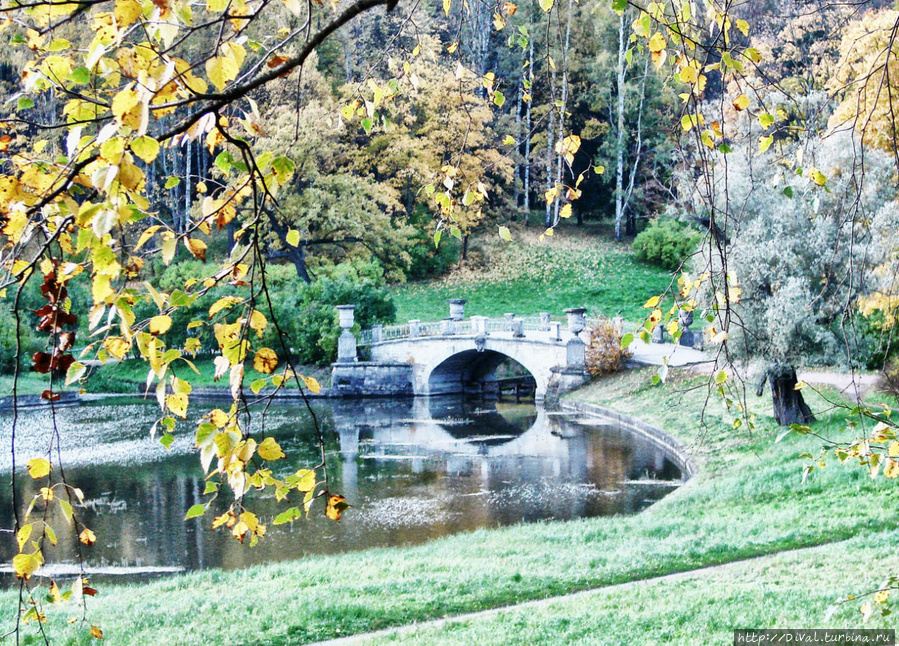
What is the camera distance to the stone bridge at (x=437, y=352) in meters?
30.1

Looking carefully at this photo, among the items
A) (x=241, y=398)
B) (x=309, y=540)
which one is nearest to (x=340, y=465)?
(x=309, y=540)

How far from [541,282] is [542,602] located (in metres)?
33.2

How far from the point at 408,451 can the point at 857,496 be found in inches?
458

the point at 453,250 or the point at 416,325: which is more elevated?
the point at 453,250

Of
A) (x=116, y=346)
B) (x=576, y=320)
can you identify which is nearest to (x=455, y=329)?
(x=576, y=320)

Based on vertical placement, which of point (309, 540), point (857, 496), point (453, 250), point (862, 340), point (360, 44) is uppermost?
point (360, 44)

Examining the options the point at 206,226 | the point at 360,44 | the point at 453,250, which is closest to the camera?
the point at 206,226

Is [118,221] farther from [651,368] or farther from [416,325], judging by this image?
[416,325]

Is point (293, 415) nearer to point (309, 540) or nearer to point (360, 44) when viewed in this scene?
point (309, 540)

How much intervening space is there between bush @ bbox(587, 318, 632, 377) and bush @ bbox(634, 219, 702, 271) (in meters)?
12.4

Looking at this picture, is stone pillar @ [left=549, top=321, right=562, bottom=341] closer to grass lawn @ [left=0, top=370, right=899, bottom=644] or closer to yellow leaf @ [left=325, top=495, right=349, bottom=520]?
grass lawn @ [left=0, top=370, right=899, bottom=644]

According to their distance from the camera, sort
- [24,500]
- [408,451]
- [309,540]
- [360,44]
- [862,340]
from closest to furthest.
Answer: [309,540] → [24,500] → [862,340] → [408,451] → [360,44]

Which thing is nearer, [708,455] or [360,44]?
[708,455]

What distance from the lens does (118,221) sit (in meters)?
1.77
